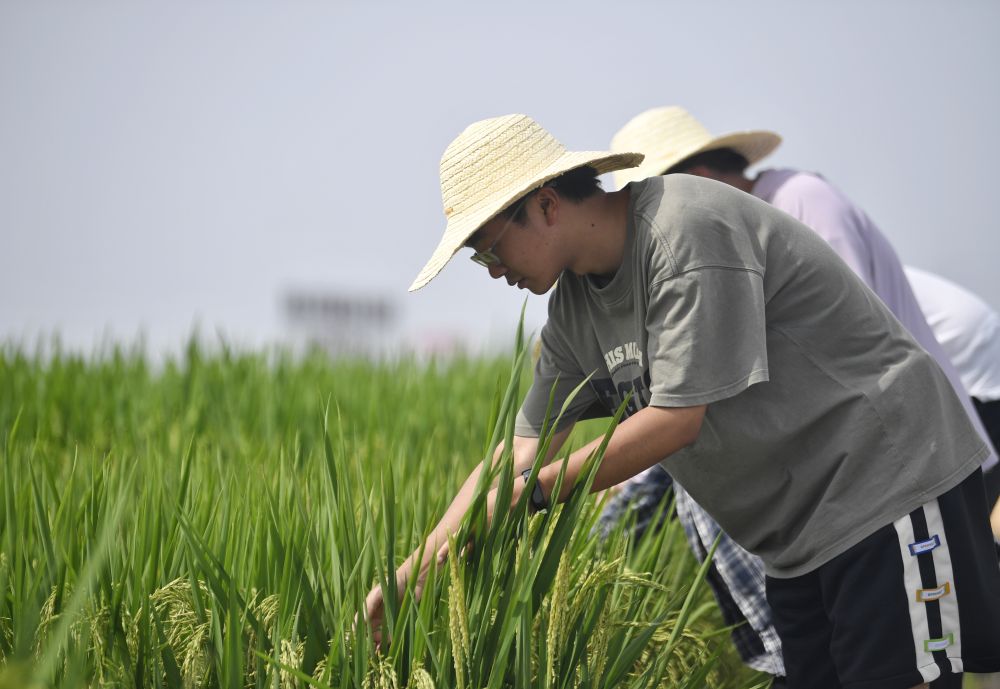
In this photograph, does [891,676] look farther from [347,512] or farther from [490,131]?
[490,131]

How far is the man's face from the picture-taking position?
5.40 ft

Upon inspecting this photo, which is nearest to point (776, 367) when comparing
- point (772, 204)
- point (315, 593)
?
point (772, 204)

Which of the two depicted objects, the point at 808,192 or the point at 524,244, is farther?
the point at 808,192

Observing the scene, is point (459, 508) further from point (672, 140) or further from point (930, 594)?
point (672, 140)

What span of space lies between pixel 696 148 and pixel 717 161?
14cm

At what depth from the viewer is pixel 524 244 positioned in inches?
64.9

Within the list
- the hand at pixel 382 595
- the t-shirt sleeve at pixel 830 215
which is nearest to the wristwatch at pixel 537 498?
the hand at pixel 382 595

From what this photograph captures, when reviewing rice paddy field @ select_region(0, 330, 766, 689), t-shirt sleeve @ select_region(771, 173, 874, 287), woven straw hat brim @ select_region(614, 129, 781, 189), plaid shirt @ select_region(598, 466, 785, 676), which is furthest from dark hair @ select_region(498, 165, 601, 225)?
plaid shirt @ select_region(598, 466, 785, 676)

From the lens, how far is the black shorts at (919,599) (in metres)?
1.69

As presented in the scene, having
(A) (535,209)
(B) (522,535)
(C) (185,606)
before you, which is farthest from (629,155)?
(C) (185,606)

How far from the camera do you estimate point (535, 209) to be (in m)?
1.65

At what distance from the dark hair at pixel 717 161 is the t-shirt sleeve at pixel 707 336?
113cm

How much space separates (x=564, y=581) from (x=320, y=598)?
18.6 inches

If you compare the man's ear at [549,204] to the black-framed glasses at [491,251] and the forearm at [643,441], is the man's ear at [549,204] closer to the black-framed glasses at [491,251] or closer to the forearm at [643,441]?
the black-framed glasses at [491,251]
